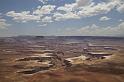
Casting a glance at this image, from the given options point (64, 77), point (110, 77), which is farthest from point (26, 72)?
point (110, 77)

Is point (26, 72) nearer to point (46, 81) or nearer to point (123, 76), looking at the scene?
point (46, 81)

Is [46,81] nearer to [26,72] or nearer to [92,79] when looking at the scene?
[92,79]

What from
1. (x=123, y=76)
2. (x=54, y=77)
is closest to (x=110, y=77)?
(x=123, y=76)

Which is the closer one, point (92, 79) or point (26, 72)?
point (92, 79)

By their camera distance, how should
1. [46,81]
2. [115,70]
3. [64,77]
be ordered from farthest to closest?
[115,70], [64,77], [46,81]

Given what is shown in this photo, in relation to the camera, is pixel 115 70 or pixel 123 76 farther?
pixel 115 70

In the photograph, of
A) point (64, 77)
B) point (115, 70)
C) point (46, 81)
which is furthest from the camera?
point (115, 70)

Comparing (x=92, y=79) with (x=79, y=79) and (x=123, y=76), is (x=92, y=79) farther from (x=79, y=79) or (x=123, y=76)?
(x=123, y=76)
